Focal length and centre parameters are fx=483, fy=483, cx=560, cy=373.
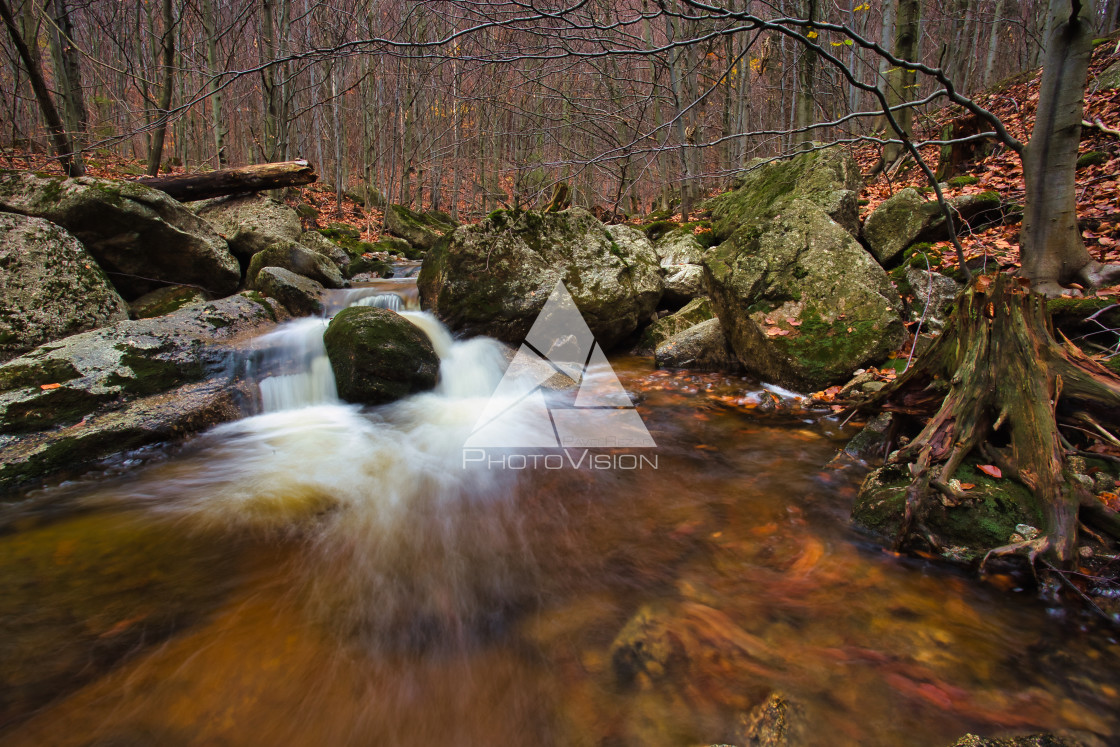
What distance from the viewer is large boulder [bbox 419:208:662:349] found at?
6660mm

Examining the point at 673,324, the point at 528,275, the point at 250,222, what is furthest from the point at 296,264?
the point at 673,324

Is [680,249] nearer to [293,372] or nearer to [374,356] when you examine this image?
[374,356]

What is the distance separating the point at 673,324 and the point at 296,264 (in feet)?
21.7

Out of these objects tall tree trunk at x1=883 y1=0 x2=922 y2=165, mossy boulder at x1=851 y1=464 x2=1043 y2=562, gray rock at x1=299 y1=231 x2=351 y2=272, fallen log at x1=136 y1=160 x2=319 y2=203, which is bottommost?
mossy boulder at x1=851 y1=464 x2=1043 y2=562

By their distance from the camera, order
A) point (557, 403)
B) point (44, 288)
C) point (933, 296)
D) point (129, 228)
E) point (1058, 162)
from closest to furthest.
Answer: point (1058, 162)
point (44, 288)
point (933, 296)
point (557, 403)
point (129, 228)

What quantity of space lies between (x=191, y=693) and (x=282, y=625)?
0.43m

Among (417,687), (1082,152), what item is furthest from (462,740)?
(1082,152)

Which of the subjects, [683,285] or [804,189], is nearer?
[804,189]

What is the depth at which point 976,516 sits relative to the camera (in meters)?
2.52

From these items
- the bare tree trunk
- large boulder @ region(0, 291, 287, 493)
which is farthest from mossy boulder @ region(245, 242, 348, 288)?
the bare tree trunk

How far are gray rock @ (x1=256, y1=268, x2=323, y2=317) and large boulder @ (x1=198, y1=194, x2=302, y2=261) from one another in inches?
60.8

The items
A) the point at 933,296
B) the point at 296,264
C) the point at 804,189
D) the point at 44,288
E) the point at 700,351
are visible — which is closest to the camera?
the point at 44,288

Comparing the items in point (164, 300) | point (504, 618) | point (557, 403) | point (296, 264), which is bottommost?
point (504, 618)

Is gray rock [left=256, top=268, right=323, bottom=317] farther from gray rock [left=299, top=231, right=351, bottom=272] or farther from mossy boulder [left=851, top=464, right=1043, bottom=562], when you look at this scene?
mossy boulder [left=851, top=464, right=1043, bottom=562]
